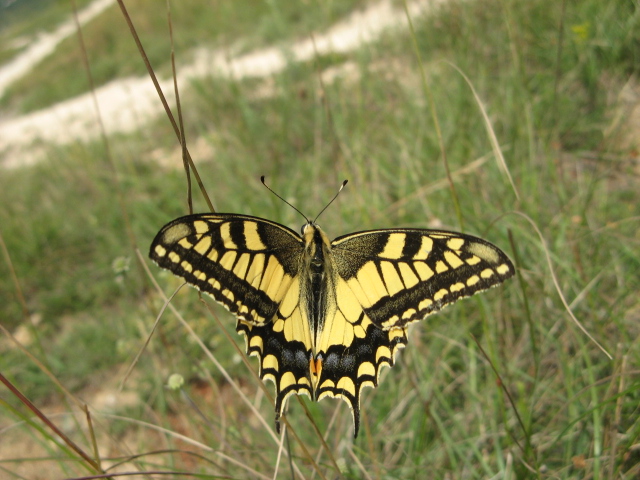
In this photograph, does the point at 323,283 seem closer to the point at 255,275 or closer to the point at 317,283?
the point at 317,283

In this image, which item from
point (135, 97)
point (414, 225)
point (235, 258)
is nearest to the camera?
point (235, 258)

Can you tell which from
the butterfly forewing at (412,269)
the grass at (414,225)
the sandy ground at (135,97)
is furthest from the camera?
the sandy ground at (135,97)

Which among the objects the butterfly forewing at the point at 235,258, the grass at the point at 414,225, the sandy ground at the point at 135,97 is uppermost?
the sandy ground at the point at 135,97

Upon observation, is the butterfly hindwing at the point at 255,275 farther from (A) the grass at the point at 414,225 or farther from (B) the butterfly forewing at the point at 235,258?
(A) the grass at the point at 414,225

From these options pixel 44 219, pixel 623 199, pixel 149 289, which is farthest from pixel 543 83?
pixel 44 219

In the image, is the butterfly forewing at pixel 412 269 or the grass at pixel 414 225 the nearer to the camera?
the butterfly forewing at pixel 412 269

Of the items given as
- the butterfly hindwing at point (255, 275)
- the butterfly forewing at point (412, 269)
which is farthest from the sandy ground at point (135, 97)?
the butterfly hindwing at point (255, 275)

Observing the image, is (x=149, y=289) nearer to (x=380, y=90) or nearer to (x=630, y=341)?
(x=380, y=90)

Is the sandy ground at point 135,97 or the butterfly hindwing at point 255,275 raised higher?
the sandy ground at point 135,97

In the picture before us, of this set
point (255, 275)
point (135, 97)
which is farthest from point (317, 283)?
point (135, 97)
